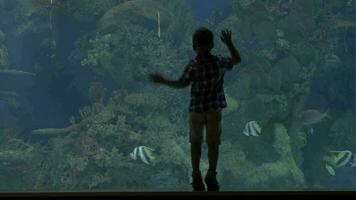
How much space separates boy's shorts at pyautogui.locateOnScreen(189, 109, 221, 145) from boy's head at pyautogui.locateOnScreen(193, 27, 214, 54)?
0.36 metres

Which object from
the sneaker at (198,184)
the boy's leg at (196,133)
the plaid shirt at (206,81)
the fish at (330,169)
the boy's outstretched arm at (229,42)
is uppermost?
the boy's outstretched arm at (229,42)

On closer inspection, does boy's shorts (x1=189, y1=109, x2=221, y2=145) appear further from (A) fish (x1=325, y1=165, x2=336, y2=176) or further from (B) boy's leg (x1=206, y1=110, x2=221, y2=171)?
(A) fish (x1=325, y1=165, x2=336, y2=176)

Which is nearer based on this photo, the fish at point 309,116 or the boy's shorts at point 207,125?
the boy's shorts at point 207,125

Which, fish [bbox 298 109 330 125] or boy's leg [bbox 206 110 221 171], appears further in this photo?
fish [bbox 298 109 330 125]

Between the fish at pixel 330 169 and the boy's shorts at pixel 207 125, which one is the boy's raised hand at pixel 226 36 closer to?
the boy's shorts at pixel 207 125

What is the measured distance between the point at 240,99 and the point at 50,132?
18.2ft

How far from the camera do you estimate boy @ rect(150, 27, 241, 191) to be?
2547 mm

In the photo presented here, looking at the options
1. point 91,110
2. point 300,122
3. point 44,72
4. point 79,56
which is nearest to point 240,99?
point 300,122

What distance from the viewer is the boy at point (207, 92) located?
2547 millimetres

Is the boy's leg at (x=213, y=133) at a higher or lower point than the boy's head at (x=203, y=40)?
lower

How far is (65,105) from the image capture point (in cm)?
1438

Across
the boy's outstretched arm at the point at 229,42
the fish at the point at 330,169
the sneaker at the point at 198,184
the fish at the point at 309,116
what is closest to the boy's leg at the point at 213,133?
the sneaker at the point at 198,184

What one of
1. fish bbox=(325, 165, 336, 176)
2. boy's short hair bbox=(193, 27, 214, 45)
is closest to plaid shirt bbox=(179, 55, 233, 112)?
boy's short hair bbox=(193, 27, 214, 45)

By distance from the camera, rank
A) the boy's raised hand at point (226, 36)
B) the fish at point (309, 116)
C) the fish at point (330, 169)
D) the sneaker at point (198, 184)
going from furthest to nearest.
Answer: the fish at point (330, 169), the fish at point (309, 116), the boy's raised hand at point (226, 36), the sneaker at point (198, 184)
